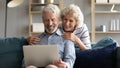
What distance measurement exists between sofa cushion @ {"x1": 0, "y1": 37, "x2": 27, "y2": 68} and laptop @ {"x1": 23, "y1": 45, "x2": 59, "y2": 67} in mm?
326

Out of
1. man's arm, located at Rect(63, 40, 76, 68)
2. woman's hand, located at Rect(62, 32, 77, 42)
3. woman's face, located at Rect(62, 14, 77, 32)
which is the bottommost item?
man's arm, located at Rect(63, 40, 76, 68)

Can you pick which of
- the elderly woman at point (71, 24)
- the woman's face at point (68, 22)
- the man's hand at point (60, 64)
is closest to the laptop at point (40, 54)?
the man's hand at point (60, 64)

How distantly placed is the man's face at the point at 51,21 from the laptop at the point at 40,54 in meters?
0.30

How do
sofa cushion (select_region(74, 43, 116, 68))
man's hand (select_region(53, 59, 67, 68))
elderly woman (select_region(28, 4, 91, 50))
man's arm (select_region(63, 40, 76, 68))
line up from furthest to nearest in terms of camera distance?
1. elderly woman (select_region(28, 4, 91, 50))
2. sofa cushion (select_region(74, 43, 116, 68))
3. man's arm (select_region(63, 40, 76, 68))
4. man's hand (select_region(53, 59, 67, 68))

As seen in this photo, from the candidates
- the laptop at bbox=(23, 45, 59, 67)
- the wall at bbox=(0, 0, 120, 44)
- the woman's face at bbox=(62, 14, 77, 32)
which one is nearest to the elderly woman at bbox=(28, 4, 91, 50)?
the woman's face at bbox=(62, 14, 77, 32)

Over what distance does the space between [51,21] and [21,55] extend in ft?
1.45

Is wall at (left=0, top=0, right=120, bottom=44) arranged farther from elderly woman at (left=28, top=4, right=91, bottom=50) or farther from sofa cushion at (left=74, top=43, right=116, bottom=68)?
sofa cushion at (left=74, top=43, right=116, bottom=68)

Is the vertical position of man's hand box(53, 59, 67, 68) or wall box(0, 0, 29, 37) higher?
wall box(0, 0, 29, 37)

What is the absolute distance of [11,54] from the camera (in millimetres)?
2455

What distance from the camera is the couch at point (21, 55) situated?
228cm

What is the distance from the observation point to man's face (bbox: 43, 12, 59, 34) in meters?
2.31

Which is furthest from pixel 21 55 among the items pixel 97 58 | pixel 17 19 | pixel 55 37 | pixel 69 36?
pixel 17 19

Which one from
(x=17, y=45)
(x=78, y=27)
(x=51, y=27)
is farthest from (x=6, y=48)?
(x=78, y=27)

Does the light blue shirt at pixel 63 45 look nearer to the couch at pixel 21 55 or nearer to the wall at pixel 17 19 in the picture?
the couch at pixel 21 55
